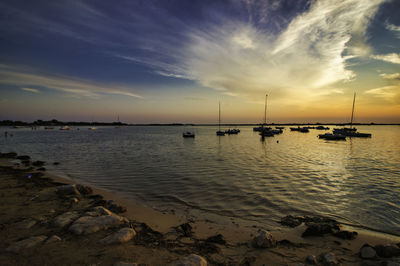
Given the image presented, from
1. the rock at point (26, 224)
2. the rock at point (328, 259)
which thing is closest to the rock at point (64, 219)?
the rock at point (26, 224)

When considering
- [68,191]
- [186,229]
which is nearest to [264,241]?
[186,229]

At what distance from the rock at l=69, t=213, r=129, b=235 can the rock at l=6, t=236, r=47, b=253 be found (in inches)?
32.8

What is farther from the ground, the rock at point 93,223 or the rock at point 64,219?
the rock at point 93,223

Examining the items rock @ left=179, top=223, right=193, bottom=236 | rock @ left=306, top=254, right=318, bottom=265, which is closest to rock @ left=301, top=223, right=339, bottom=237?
rock @ left=306, top=254, right=318, bottom=265

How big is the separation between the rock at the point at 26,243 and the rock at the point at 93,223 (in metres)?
0.83

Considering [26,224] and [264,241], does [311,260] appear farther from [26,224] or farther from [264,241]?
[26,224]

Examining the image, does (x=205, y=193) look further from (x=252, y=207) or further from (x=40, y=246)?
(x=40, y=246)

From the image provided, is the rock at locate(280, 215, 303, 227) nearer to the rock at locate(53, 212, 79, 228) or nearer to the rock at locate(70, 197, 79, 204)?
the rock at locate(53, 212, 79, 228)

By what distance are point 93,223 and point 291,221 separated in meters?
8.45

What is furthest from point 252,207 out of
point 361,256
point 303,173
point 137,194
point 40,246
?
point 303,173

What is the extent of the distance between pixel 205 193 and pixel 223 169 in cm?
759

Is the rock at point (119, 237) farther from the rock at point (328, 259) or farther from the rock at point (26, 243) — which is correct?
the rock at point (328, 259)

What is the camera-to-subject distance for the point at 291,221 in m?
8.52

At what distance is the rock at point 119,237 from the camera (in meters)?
5.66
